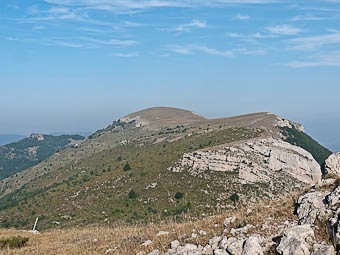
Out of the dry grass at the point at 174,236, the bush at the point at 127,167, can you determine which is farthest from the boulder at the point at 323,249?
the bush at the point at 127,167

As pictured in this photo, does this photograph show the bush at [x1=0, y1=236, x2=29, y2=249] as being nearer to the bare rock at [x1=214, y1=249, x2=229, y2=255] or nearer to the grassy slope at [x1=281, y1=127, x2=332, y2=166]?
the bare rock at [x1=214, y1=249, x2=229, y2=255]

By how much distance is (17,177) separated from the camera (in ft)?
577

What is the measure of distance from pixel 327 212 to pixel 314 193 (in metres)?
1.31

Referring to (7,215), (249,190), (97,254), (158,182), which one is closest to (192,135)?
(158,182)

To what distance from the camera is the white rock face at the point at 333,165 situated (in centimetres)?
1198

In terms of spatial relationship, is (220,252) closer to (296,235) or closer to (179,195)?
(296,235)

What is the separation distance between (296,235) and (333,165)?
185 inches

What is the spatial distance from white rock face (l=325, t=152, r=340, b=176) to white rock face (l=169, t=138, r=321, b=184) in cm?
7655

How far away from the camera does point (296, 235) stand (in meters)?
8.22

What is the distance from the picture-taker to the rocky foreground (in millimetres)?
7953

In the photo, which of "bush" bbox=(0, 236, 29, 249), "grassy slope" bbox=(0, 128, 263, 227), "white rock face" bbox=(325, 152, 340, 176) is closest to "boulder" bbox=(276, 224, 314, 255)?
"white rock face" bbox=(325, 152, 340, 176)

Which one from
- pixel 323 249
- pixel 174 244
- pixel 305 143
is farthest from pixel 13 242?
pixel 305 143

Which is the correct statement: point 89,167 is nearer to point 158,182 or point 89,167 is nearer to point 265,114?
point 158,182

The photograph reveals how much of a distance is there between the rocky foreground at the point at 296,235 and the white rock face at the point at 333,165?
1.09 metres
